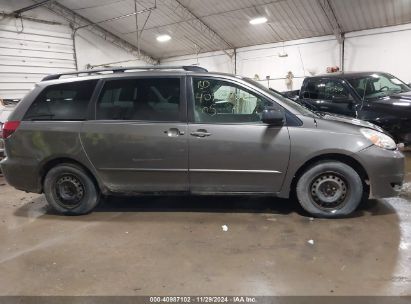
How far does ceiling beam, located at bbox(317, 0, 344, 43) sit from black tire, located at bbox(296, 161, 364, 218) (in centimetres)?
1013

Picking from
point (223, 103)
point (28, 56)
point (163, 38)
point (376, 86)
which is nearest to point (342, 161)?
point (223, 103)

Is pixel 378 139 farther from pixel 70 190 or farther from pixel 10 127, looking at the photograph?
pixel 10 127

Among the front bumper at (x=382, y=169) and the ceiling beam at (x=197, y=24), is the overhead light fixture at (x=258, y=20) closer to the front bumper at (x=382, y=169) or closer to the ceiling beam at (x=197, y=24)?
the ceiling beam at (x=197, y=24)

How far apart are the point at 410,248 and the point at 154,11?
524 inches

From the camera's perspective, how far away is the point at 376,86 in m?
6.80

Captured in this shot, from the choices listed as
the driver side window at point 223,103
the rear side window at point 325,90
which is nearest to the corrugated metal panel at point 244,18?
the rear side window at point 325,90

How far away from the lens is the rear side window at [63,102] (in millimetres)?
3904

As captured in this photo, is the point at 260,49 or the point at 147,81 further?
the point at 260,49

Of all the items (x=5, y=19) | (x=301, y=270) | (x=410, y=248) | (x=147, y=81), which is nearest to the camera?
(x=301, y=270)

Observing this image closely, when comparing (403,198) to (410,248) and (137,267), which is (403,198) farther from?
(137,267)

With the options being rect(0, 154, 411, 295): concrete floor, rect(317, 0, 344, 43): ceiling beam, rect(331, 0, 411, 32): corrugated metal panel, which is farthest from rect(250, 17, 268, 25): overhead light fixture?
rect(0, 154, 411, 295): concrete floor

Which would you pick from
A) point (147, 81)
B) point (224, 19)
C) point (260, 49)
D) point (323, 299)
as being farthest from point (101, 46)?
point (323, 299)

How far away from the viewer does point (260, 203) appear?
4.25 meters

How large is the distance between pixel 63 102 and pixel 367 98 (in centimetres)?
537
